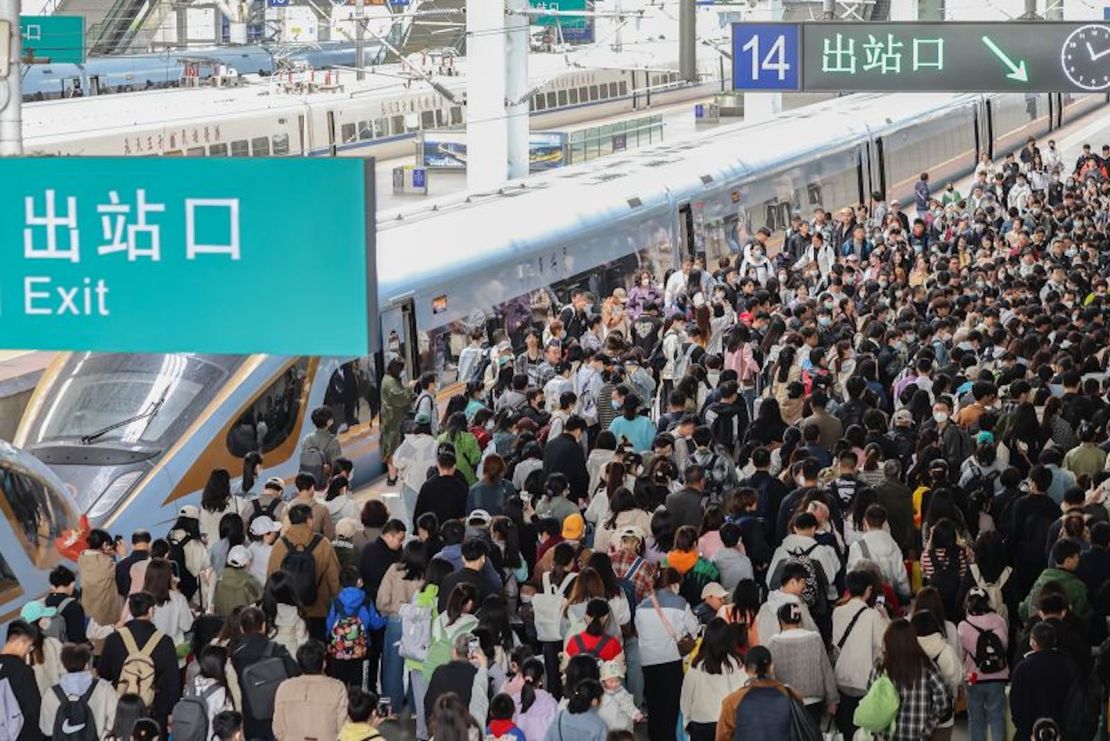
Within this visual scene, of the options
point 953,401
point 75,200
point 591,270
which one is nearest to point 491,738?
point 75,200

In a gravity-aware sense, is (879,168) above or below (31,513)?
above

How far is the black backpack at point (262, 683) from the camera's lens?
30.9ft

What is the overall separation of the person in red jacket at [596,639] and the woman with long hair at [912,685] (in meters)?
1.31

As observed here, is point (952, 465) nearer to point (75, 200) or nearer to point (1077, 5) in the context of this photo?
point (75, 200)

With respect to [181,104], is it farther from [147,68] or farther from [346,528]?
[346,528]

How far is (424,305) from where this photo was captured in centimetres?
Result: 1839

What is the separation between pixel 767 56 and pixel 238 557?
413 inches

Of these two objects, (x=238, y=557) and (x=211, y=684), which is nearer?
(x=211, y=684)

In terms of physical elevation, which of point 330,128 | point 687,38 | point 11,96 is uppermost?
point 687,38

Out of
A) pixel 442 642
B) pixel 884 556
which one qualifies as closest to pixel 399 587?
pixel 442 642

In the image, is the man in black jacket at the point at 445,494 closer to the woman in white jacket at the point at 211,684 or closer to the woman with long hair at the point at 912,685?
the woman in white jacket at the point at 211,684

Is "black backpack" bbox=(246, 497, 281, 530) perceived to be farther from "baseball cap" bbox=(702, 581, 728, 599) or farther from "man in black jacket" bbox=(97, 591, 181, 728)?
"baseball cap" bbox=(702, 581, 728, 599)

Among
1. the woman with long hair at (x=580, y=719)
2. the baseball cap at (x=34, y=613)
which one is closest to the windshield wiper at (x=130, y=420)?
the baseball cap at (x=34, y=613)

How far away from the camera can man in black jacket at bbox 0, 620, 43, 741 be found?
9328 mm
